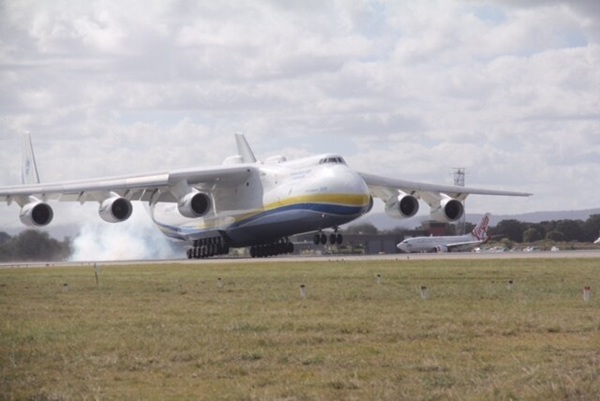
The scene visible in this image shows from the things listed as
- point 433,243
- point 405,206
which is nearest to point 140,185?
point 405,206

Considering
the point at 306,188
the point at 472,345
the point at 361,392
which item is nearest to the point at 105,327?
the point at 472,345

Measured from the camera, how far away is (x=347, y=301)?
27016 millimetres

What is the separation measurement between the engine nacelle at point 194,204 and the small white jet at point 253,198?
5cm

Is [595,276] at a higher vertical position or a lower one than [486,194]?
lower

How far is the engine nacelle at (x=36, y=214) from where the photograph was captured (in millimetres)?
63156

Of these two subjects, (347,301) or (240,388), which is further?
(347,301)

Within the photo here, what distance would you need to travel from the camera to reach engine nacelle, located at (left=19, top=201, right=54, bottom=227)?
63.2m

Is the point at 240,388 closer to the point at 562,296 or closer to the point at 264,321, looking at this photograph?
the point at 264,321

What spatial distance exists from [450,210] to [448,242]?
38787 millimetres

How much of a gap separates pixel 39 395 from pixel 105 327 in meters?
7.36

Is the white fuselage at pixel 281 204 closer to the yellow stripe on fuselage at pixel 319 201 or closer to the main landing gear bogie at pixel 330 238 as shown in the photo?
the yellow stripe on fuselage at pixel 319 201

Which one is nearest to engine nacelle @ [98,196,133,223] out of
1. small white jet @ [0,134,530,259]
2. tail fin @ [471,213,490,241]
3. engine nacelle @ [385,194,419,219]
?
small white jet @ [0,134,530,259]

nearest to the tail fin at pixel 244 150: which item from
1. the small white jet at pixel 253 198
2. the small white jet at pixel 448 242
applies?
the small white jet at pixel 253 198

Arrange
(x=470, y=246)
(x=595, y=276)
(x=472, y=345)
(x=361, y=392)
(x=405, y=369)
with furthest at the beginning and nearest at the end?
1. (x=470, y=246)
2. (x=595, y=276)
3. (x=472, y=345)
4. (x=405, y=369)
5. (x=361, y=392)
